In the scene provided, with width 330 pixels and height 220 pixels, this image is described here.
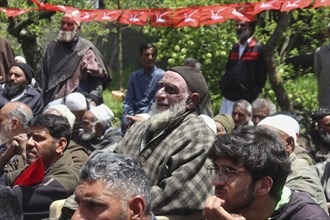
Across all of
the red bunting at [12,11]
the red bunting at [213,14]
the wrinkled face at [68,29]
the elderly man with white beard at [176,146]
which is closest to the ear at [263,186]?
the elderly man with white beard at [176,146]

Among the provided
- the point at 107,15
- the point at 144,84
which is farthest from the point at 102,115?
the point at 107,15

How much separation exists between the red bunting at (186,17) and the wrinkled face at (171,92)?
18.2ft

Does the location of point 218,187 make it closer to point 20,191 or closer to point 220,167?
point 220,167

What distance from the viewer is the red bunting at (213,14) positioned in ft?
38.0

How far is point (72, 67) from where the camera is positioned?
10.1 metres

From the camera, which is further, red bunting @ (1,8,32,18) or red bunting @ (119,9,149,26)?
red bunting @ (119,9,149,26)

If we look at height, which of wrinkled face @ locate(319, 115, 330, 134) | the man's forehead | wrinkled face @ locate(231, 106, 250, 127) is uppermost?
the man's forehead

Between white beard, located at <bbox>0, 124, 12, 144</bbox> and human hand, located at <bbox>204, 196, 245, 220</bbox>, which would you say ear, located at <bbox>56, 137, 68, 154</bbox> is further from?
human hand, located at <bbox>204, 196, 245, 220</bbox>

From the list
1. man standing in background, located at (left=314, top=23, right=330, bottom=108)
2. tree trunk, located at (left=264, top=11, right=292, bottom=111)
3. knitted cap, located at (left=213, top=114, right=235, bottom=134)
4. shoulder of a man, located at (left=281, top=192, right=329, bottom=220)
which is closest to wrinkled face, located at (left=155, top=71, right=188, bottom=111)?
shoulder of a man, located at (left=281, top=192, right=329, bottom=220)

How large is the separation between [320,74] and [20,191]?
6155 millimetres

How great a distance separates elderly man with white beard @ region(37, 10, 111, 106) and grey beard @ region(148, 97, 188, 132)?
3.98 metres

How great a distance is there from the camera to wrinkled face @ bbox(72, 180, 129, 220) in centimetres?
378

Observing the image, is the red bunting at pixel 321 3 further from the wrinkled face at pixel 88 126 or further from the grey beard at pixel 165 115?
the grey beard at pixel 165 115

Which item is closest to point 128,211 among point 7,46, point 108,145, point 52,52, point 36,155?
point 36,155
